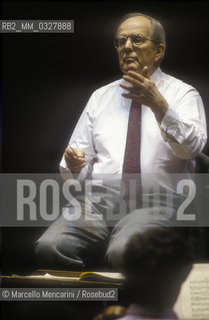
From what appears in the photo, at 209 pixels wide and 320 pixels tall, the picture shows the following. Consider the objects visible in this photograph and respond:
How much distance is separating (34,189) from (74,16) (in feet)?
3.08

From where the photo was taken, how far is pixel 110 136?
2.75 m

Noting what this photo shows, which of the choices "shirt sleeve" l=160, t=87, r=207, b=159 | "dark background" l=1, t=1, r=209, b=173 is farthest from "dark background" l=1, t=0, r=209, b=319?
"shirt sleeve" l=160, t=87, r=207, b=159

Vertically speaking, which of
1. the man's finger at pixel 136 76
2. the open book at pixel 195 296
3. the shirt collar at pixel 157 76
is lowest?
the open book at pixel 195 296

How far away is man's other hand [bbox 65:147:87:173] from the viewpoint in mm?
2717

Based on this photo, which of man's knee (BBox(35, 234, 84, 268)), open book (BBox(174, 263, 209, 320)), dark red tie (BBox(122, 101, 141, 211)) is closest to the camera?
open book (BBox(174, 263, 209, 320))

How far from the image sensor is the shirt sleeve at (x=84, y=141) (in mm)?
2744

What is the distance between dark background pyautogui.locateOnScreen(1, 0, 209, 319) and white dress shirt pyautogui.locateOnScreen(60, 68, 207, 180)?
0.21ft

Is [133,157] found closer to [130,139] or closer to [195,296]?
[130,139]

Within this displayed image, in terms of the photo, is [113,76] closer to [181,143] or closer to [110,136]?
[110,136]

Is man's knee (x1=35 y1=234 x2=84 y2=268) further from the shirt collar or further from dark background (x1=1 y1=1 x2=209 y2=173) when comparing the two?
the shirt collar

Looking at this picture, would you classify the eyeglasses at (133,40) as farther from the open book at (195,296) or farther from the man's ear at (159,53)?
the open book at (195,296)

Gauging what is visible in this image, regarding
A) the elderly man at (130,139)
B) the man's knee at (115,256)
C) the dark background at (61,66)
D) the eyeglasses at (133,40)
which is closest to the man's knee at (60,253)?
the elderly man at (130,139)

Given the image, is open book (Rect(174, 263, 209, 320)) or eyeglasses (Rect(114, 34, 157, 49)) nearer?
open book (Rect(174, 263, 209, 320))

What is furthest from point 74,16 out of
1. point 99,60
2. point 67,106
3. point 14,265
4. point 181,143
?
point 14,265
